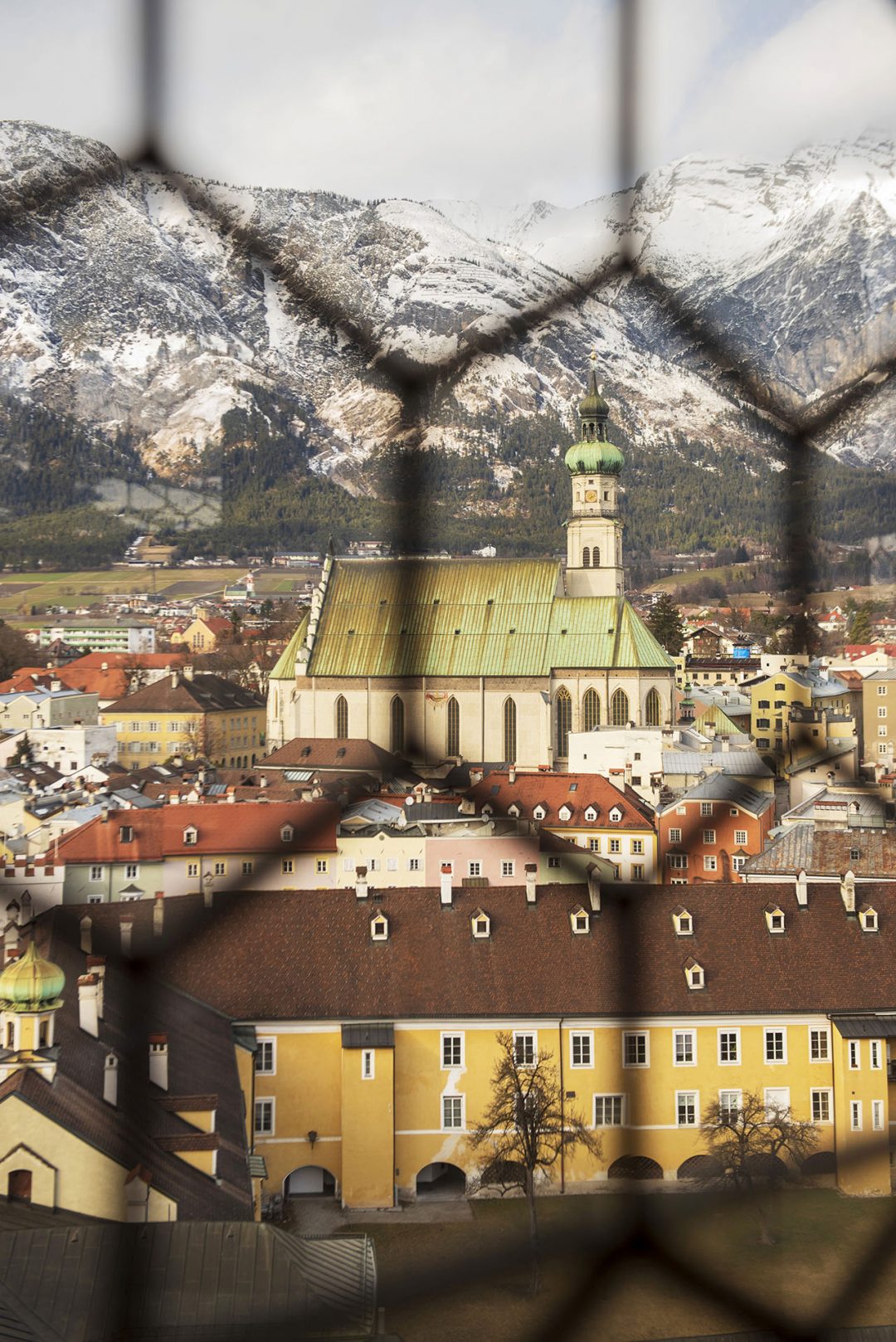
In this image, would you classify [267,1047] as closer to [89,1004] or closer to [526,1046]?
[526,1046]

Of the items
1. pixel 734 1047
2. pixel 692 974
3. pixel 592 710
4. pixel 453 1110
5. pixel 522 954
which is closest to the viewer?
pixel 692 974

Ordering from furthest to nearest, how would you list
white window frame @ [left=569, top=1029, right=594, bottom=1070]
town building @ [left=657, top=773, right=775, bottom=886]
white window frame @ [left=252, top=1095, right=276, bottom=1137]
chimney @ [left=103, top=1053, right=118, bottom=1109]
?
white window frame @ [left=252, top=1095, right=276, bottom=1137]
white window frame @ [left=569, top=1029, right=594, bottom=1070]
town building @ [left=657, top=773, right=775, bottom=886]
chimney @ [left=103, top=1053, right=118, bottom=1109]

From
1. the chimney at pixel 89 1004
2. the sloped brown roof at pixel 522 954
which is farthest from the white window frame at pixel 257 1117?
the chimney at pixel 89 1004

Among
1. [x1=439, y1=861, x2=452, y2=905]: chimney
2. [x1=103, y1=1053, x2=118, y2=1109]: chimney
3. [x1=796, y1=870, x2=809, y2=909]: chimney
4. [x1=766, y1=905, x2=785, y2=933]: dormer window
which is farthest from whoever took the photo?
[x1=796, y1=870, x2=809, y2=909]: chimney

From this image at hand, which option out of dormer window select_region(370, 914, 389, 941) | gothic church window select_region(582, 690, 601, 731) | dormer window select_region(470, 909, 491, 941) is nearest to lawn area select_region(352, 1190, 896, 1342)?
dormer window select_region(370, 914, 389, 941)

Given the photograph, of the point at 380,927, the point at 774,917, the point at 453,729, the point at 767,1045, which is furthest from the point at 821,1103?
the point at 774,917

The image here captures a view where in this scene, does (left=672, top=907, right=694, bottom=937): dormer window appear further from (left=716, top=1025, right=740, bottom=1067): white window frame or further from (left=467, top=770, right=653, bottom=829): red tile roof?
(left=716, top=1025, right=740, bottom=1067): white window frame

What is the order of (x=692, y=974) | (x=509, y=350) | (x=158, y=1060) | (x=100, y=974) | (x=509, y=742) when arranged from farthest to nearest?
(x=509, y=742), (x=692, y=974), (x=509, y=350), (x=158, y=1060), (x=100, y=974)
